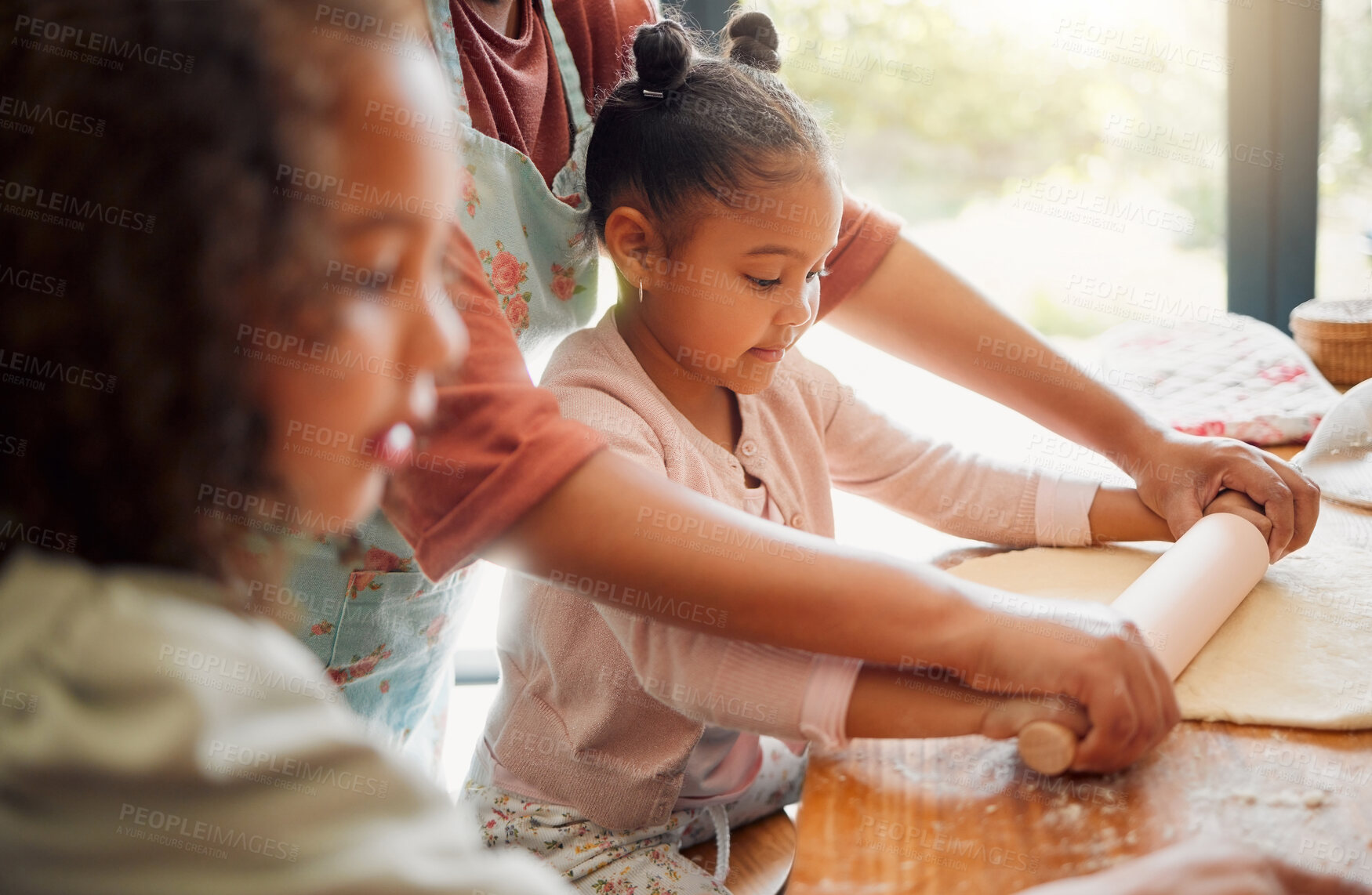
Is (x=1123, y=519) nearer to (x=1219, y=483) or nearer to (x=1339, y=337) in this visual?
(x=1219, y=483)

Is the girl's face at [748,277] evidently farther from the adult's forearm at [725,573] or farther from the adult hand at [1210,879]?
the adult hand at [1210,879]

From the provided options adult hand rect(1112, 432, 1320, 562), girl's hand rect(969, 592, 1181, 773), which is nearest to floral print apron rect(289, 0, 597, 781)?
girl's hand rect(969, 592, 1181, 773)

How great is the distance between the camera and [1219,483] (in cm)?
95

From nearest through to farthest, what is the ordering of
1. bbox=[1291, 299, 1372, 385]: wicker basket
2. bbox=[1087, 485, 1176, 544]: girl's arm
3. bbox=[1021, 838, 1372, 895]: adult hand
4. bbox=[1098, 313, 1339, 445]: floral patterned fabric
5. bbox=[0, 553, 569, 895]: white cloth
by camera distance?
bbox=[0, 553, 569, 895]: white cloth < bbox=[1021, 838, 1372, 895]: adult hand < bbox=[1087, 485, 1176, 544]: girl's arm < bbox=[1098, 313, 1339, 445]: floral patterned fabric < bbox=[1291, 299, 1372, 385]: wicker basket

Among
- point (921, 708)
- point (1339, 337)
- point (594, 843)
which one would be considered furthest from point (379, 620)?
point (1339, 337)

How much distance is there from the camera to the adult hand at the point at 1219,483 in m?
0.91

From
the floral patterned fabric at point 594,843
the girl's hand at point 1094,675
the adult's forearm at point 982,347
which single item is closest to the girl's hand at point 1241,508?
the adult's forearm at point 982,347

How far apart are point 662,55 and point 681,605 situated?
20.7 inches

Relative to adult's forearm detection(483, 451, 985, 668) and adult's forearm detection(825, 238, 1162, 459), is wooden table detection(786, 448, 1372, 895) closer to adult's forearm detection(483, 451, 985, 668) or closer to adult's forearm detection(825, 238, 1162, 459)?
adult's forearm detection(483, 451, 985, 668)

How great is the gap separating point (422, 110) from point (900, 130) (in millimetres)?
1544

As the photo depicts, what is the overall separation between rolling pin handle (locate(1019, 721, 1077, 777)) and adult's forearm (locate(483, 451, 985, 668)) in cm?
6

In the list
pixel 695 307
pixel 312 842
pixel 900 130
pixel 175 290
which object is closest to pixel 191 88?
pixel 175 290

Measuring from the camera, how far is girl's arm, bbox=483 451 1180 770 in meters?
0.65

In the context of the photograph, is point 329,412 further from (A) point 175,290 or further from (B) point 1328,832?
(B) point 1328,832
